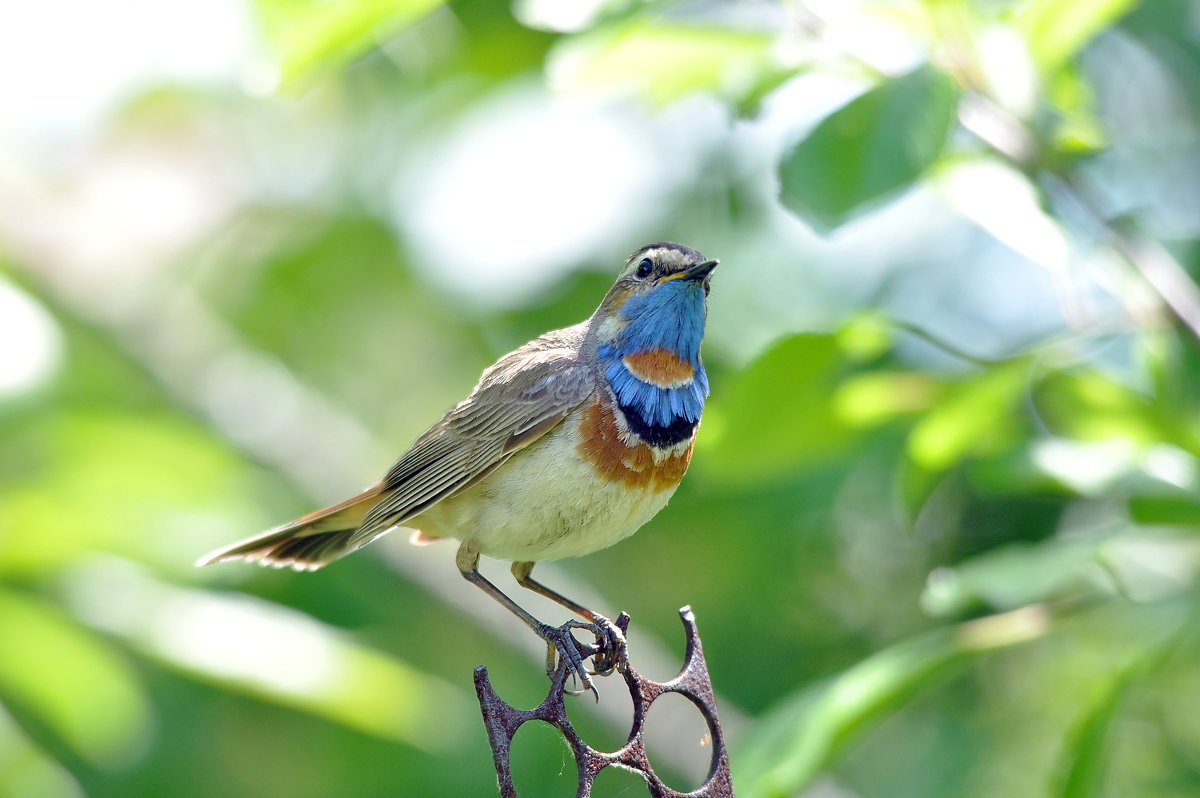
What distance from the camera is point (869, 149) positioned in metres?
3.05

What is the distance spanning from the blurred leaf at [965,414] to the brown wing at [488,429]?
0.94 meters

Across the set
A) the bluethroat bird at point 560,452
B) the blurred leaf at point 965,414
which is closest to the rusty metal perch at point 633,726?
the bluethroat bird at point 560,452

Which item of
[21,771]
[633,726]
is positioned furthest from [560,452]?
[21,771]

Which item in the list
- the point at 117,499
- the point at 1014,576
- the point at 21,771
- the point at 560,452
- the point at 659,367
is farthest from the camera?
the point at 117,499

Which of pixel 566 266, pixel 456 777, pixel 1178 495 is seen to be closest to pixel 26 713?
pixel 456 777

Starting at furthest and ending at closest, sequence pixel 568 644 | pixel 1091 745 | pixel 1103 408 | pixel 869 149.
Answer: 1. pixel 1103 408
2. pixel 1091 745
3. pixel 568 644
4. pixel 869 149

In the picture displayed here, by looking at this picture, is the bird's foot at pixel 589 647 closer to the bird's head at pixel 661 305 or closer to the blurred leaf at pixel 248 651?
the bird's head at pixel 661 305

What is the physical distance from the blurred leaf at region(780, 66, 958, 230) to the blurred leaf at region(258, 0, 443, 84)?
3.27ft

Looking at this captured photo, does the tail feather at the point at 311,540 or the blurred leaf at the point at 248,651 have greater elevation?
the tail feather at the point at 311,540

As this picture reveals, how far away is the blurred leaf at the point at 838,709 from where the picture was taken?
330 centimetres

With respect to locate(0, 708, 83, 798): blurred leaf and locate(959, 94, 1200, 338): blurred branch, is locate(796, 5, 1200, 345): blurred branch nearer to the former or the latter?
locate(959, 94, 1200, 338): blurred branch

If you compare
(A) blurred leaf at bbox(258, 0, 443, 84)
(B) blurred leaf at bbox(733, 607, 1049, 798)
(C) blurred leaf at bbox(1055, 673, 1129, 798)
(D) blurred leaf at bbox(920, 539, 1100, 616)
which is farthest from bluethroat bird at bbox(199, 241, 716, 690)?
(C) blurred leaf at bbox(1055, 673, 1129, 798)

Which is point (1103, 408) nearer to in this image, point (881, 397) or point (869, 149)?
point (881, 397)

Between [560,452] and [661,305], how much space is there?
0.57 meters
